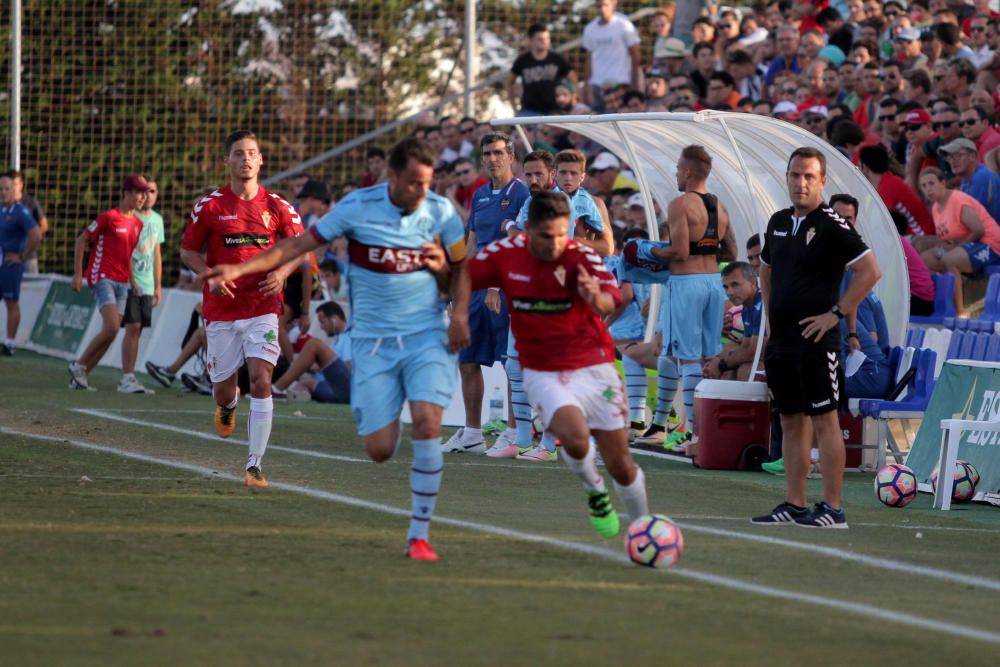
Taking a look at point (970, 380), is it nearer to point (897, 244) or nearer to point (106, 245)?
point (897, 244)

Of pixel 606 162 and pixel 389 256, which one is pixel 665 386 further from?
pixel 606 162

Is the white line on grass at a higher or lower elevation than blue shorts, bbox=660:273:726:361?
lower


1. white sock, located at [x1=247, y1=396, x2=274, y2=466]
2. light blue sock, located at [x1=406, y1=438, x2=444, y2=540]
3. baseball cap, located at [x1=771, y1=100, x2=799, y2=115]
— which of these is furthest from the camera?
baseball cap, located at [x1=771, y1=100, x2=799, y2=115]

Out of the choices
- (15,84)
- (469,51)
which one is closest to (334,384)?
(469,51)

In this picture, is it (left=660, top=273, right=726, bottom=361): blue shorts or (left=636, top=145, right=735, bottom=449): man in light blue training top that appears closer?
(left=636, top=145, right=735, bottom=449): man in light blue training top

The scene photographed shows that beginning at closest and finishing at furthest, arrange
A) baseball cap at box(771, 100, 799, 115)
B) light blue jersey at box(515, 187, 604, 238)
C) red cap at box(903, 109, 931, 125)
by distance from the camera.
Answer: light blue jersey at box(515, 187, 604, 238) < red cap at box(903, 109, 931, 125) < baseball cap at box(771, 100, 799, 115)

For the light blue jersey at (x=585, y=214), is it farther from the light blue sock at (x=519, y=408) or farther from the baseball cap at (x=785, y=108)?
the baseball cap at (x=785, y=108)

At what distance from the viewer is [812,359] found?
9.63 metres

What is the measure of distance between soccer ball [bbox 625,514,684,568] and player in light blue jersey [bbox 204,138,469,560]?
108 centimetres

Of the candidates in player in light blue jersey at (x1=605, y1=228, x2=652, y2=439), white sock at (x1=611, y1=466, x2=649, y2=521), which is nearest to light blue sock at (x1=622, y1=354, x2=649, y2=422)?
player in light blue jersey at (x1=605, y1=228, x2=652, y2=439)

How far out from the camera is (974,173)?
54.3ft

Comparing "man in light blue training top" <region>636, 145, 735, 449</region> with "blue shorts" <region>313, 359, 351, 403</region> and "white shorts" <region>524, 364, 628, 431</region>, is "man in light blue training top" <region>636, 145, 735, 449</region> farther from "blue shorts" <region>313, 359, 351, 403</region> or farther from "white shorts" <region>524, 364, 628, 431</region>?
"white shorts" <region>524, 364, 628, 431</region>

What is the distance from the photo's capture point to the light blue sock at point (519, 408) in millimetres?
13445

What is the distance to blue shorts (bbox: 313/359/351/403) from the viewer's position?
18.9 metres
